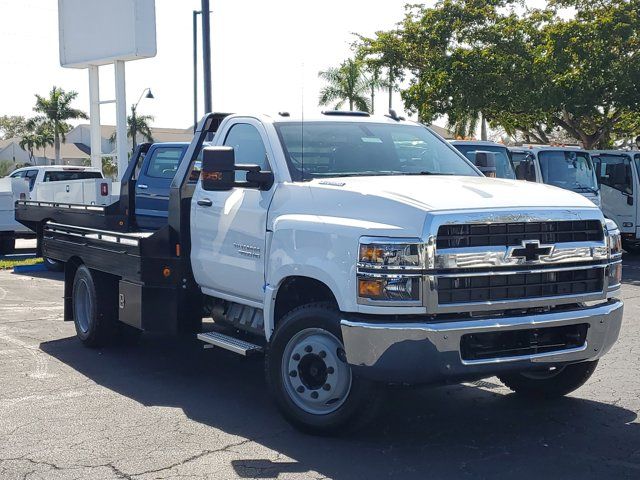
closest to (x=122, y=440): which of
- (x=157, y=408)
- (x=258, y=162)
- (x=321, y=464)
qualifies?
(x=157, y=408)

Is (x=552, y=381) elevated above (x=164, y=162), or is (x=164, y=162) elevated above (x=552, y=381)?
(x=164, y=162)

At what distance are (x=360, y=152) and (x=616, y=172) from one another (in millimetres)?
14914

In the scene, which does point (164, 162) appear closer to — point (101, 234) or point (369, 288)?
point (101, 234)

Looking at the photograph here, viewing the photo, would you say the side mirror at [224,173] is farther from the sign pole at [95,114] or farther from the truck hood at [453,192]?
the sign pole at [95,114]

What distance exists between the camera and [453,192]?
229 inches

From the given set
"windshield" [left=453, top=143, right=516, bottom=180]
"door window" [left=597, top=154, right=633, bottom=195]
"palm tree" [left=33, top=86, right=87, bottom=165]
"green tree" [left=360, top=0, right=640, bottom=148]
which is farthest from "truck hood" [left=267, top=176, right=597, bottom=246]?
"palm tree" [left=33, top=86, right=87, bottom=165]

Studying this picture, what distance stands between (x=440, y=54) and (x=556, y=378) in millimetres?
25045

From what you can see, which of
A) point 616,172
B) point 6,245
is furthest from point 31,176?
point 616,172

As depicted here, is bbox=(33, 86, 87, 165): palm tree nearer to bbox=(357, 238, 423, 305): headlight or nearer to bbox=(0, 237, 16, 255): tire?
bbox=(0, 237, 16, 255): tire

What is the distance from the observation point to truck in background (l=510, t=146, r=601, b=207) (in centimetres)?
1864

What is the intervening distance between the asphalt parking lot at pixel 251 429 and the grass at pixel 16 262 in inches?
370

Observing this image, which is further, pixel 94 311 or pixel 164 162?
pixel 164 162

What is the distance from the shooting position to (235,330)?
7.62 m

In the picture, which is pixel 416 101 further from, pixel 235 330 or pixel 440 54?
pixel 235 330
